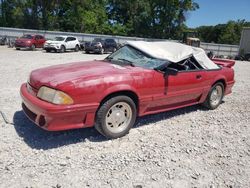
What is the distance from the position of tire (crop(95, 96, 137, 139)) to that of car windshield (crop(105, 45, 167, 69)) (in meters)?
0.87

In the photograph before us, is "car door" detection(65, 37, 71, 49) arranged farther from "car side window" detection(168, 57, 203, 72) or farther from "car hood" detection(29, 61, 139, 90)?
"car hood" detection(29, 61, 139, 90)

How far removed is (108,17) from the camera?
5206 centimetres

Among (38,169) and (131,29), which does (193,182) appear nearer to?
(38,169)

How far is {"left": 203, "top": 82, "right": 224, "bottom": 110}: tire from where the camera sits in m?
6.21

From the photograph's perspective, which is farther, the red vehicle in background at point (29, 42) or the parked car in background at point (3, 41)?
the parked car in background at point (3, 41)

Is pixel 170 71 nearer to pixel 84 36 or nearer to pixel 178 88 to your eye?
pixel 178 88

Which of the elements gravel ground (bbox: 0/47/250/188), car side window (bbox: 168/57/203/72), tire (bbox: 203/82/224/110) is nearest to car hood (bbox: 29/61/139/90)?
gravel ground (bbox: 0/47/250/188)

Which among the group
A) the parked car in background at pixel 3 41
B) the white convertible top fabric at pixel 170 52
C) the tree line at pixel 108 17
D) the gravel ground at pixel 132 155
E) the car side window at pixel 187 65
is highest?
the tree line at pixel 108 17

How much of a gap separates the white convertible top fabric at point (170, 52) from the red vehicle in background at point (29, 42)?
19.5 meters

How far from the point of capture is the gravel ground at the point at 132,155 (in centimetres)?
328

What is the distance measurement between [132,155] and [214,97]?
3363 millimetres

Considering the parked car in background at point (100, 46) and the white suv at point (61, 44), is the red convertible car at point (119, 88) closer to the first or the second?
the white suv at point (61, 44)

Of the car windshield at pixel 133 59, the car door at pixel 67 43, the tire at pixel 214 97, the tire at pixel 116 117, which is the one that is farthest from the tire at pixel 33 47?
the tire at pixel 116 117

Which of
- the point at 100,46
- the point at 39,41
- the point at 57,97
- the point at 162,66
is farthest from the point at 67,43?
the point at 57,97
